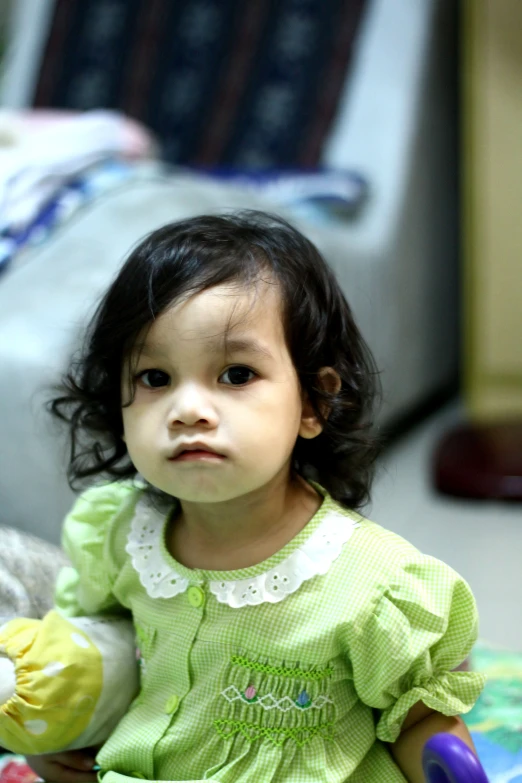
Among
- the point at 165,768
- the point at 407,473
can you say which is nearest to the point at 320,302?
the point at 165,768

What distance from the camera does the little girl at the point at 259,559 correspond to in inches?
30.9

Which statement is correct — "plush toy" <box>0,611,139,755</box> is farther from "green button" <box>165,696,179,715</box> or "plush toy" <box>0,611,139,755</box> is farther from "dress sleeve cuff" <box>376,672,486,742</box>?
"dress sleeve cuff" <box>376,672,486,742</box>

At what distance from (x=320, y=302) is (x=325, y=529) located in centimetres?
20

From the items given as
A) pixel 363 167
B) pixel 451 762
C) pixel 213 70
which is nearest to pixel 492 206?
pixel 363 167

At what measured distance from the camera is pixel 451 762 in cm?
70

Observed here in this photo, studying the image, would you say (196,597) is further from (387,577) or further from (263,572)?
(387,577)

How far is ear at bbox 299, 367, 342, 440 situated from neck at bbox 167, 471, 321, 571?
0.05m

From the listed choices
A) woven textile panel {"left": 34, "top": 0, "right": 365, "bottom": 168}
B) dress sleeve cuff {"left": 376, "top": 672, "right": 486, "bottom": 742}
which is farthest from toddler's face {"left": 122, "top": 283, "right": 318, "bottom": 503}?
woven textile panel {"left": 34, "top": 0, "right": 365, "bottom": 168}

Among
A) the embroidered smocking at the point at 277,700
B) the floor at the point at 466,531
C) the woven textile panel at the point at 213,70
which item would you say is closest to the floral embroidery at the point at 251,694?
the embroidered smocking at the point at 277,700

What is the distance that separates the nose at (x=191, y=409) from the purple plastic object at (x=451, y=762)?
295mm

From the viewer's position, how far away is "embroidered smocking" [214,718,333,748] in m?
0.81

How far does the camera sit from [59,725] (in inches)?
34.9

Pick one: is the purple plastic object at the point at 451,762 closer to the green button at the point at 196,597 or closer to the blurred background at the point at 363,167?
the green button at the point at 196,597

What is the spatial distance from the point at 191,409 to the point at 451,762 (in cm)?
33
